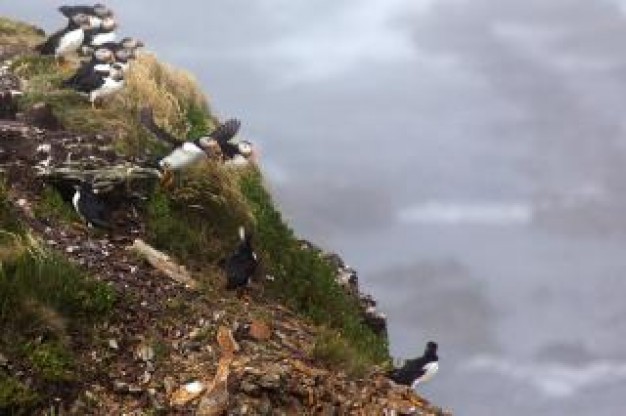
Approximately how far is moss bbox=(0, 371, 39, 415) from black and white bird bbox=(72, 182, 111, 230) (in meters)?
3.99

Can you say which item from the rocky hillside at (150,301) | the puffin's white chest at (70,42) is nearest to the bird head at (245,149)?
the rocky hillside at (150,301)

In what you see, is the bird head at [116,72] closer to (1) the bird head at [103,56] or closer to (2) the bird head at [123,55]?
(1) the bird head at [103,56]

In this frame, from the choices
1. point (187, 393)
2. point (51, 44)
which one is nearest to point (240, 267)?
point (187, 393)

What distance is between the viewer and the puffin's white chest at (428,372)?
1570 cm

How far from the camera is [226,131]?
2148 centimetres

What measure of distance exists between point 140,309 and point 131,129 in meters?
6.63

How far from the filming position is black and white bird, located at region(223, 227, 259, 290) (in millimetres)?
15467

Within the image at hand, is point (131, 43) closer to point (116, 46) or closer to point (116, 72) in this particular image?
point (116, 46)

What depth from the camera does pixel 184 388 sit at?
12969 millimetres

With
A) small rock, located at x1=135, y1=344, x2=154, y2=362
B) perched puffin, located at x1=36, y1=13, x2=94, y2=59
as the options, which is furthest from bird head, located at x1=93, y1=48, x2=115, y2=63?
small rock, located at x1=135, y1=344, x2=154, y2=362

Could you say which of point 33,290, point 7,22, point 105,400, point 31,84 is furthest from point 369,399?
point 7,22

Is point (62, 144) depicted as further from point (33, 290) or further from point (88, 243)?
point (33, 290)

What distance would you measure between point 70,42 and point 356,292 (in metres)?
8.74

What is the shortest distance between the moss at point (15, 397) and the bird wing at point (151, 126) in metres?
8.15
